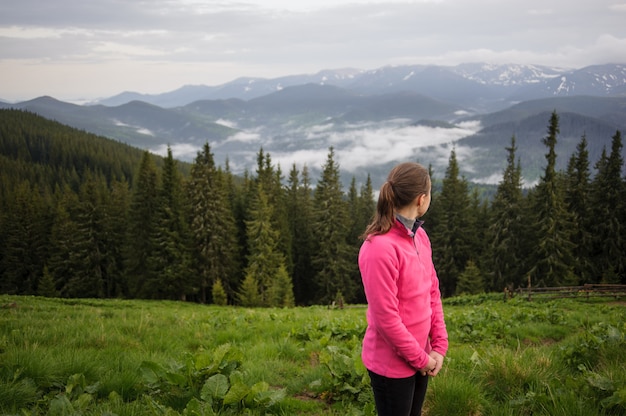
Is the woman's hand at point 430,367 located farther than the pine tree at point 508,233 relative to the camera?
No

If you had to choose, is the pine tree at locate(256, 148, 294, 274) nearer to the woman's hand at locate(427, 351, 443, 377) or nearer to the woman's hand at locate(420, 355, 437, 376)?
the woman's hand at locate(427, 351, 443, 377)

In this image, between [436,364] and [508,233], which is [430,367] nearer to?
[436,364]

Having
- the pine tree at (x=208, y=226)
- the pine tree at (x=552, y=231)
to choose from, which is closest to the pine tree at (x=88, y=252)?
the pine tree at (x=208, y=226)

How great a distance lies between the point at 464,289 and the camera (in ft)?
134

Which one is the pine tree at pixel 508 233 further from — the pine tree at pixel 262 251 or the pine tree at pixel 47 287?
the pine tree at pixel 47 287

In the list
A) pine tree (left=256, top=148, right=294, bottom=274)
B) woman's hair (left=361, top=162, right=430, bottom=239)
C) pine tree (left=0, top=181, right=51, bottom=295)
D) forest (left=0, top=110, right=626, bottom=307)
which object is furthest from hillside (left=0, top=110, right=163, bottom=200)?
woman's hair (left=361, top=162, right=430, bottom=239)

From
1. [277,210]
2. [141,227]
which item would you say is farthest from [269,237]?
[141,227]

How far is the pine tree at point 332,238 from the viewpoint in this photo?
46.2m

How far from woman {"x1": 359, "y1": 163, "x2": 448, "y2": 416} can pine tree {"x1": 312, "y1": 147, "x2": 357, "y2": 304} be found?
42.3 m

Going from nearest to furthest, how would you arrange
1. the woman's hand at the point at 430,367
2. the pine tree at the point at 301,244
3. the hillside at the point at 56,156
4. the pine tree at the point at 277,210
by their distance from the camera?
the woman's hand at the point at 430,367 < the pine tree at the point at 277,210 < the pine tree at the point at 301,244 < the hillside at the point at 56,156

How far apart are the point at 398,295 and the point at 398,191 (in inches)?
34.6

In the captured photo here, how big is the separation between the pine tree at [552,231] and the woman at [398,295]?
38.5 metres

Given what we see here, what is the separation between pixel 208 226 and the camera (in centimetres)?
3997

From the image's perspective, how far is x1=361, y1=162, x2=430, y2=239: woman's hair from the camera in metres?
3.30
